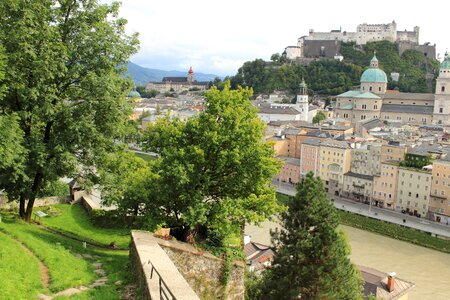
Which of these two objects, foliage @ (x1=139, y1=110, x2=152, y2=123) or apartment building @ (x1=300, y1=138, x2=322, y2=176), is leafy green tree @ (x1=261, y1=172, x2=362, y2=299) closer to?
apartment building @ (x1=300, y1=138, x2=322, y2=176)

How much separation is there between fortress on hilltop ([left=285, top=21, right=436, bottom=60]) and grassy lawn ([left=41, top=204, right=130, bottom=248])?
325 ft

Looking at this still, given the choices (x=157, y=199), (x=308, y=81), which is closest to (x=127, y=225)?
(x=157, y=199)

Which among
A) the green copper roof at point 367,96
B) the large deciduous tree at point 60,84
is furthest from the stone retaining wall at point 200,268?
the green copper roof at point 367,96

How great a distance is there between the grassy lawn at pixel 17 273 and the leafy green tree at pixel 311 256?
7.28m

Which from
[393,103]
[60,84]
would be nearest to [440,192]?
[60,84]

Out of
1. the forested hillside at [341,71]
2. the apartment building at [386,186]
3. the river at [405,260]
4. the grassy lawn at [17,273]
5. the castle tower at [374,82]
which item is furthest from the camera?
the forested hillside at [341,71]

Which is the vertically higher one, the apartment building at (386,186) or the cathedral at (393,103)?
the cathedral at (393,103)

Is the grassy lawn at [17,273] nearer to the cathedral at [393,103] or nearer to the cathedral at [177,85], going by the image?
the cathedral at [393,103]

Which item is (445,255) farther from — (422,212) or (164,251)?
(164,251)

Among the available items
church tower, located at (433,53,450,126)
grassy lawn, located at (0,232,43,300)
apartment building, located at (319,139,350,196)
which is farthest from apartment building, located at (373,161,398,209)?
grassy lawn, located at (0,232,43,300)

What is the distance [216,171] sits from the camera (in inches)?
435

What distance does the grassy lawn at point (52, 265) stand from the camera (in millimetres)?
7180

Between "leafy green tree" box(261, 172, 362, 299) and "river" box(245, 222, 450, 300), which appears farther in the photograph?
"river" box(245, 222, 450, 300)

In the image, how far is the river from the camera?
25.2 meters
